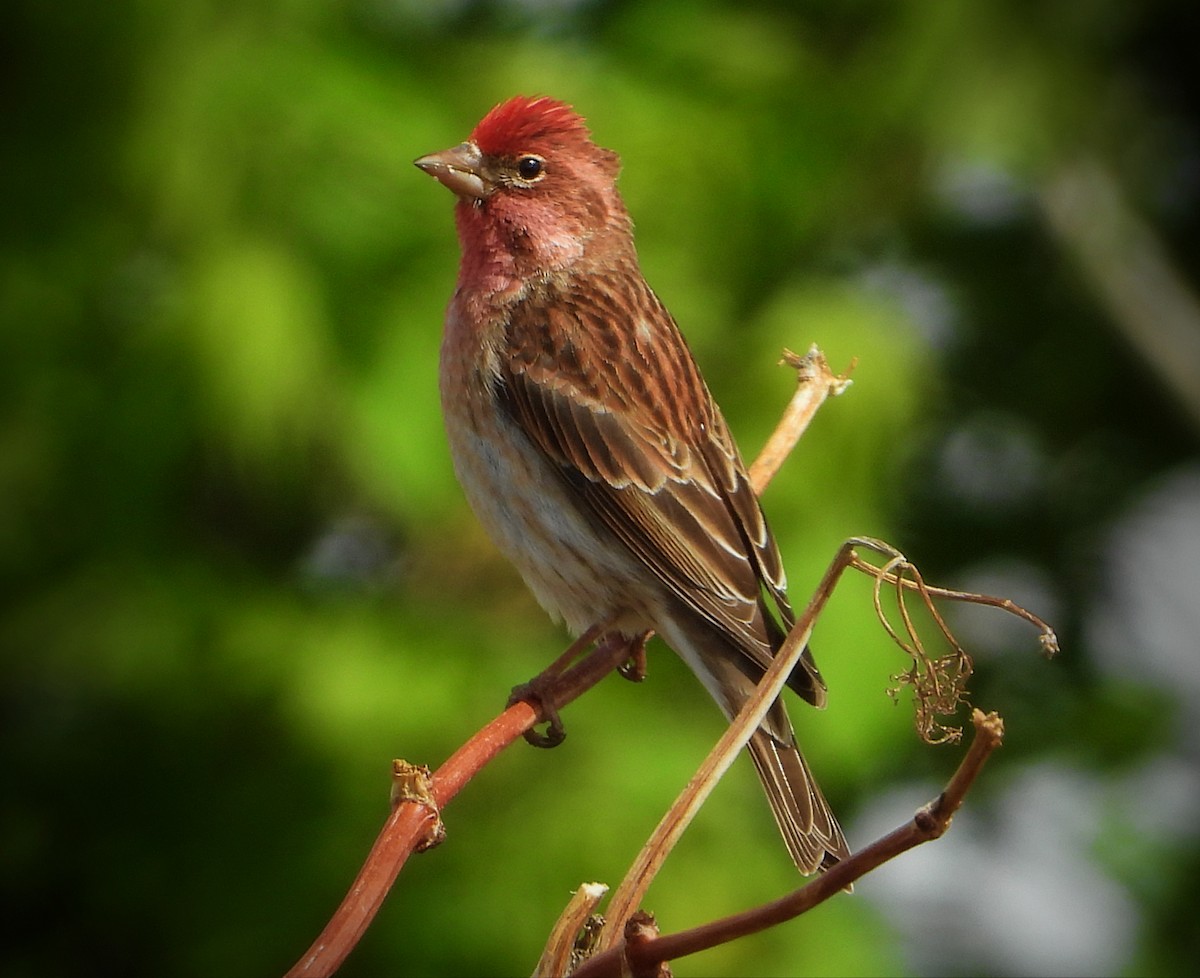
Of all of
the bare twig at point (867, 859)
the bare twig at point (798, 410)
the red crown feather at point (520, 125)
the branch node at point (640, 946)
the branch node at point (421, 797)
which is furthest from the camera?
the red crown feather at point (520, 125)

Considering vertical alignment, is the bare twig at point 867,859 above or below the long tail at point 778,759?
below

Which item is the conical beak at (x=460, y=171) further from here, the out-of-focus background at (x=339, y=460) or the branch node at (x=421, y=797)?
the branch node at (x=421, y=797)

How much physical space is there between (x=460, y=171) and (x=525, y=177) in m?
0.23

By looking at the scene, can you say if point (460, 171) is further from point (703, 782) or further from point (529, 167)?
point (703, 782)

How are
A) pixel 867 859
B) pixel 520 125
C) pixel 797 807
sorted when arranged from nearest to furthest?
1. pixel 867 859
2. pixel 797 807
3. pixel 520 125

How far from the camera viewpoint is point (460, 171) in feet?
16.5

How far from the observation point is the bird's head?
507 cm

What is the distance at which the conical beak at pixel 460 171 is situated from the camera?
5.00m

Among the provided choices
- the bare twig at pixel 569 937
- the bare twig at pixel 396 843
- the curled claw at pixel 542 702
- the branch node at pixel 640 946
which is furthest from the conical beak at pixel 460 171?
the branch node at pixel 640 946

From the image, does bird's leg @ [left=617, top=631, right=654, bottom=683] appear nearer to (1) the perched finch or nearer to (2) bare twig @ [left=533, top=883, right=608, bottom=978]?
(1) the perched finch

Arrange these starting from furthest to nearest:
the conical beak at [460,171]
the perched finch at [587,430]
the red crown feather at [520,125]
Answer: the red crown feather at [520,125]
the conical beak at [460,171]
the perched finch at [587,430]

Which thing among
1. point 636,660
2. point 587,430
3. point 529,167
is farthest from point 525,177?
point 636,660

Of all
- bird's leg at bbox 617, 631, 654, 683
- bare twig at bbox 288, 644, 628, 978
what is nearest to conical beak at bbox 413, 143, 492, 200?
bird's leg at bbox 617, 631, 654, 683

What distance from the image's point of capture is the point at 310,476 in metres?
6.32
